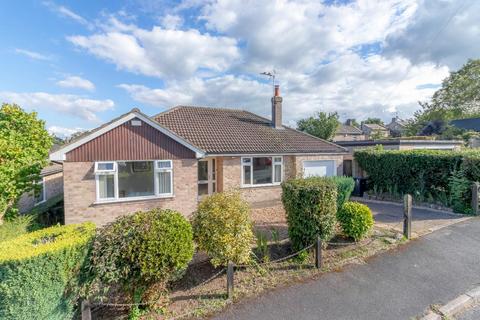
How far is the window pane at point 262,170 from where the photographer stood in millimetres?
13219

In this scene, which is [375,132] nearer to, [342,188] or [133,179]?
[342,188]

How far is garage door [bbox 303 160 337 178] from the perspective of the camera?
14.6 metres

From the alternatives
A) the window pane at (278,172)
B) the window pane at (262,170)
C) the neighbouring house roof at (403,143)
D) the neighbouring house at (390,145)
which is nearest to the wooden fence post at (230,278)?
the window pane at (262,170)

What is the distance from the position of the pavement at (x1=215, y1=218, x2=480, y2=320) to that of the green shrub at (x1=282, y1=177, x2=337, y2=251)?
3.31ft

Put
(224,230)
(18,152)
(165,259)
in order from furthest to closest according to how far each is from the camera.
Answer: (18,152) → (224,230) → (165,259)

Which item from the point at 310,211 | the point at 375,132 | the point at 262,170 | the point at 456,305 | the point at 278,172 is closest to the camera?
the point at 456,305

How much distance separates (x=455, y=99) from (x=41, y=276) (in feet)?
176

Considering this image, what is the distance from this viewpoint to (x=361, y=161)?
597 inches

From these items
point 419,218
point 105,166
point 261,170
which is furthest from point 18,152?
point 419,218

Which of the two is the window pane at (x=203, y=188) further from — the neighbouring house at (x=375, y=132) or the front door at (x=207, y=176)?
the neighbouring house at (x=375, y=132)

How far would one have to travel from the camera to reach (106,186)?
30.3 feet

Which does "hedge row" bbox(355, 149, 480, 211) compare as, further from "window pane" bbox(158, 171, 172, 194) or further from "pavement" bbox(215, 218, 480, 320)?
"window pane" bbox(158, 171, 172, 194)

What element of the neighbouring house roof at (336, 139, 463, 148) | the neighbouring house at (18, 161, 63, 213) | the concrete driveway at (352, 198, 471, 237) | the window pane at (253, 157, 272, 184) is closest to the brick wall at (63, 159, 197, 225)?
the neighbouring house at (18, 161, 63, 213)

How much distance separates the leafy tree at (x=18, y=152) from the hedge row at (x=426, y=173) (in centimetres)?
1616
